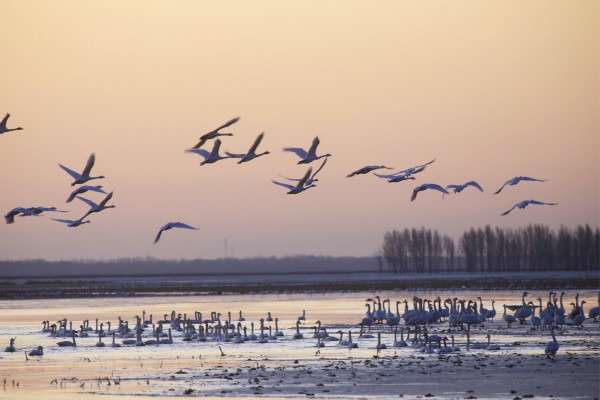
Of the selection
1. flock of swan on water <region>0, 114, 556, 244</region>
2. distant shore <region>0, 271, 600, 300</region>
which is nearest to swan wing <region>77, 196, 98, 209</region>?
flock of swan on water <region>0, 114, 556, 244</region>

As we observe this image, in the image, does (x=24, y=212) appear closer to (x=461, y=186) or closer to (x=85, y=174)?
(x=85, y=174)

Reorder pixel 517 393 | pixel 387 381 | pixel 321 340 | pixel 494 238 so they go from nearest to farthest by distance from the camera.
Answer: pixel 517 393 < pixel 387 381 < pixel 321 340 < pixel 494 238

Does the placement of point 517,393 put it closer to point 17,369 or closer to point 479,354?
point 479,354

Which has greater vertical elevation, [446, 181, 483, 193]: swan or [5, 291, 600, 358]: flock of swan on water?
[446, 181, 483, 193]: swan

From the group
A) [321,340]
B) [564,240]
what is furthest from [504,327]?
[564,240]

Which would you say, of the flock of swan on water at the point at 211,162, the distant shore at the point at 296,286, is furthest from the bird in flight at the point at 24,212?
the distant shore at the point at 296,286

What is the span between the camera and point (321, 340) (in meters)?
33.0

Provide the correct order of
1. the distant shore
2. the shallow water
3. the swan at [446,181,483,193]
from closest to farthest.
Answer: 1. the shallow water
2. the swan at [446,181,483,193]
3. the distant shore

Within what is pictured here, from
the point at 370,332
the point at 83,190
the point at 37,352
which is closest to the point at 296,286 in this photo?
the point at 370,332

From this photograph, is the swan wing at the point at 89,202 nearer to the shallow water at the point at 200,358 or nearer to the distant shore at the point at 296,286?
the shallow water at the point at 200,358

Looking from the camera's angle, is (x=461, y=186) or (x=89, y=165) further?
(x=461, y=186)

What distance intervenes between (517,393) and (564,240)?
167960 mm

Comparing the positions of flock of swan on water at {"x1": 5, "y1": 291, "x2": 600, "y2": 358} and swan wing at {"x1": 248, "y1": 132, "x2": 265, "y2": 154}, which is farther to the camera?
flock of swan on water at {"x1": 5, "y1": 291, "x2": 600, "y2": 358}

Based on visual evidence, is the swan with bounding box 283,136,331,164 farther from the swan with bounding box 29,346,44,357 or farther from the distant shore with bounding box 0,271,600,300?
the distant shore with bounding box 0,271,600,300
